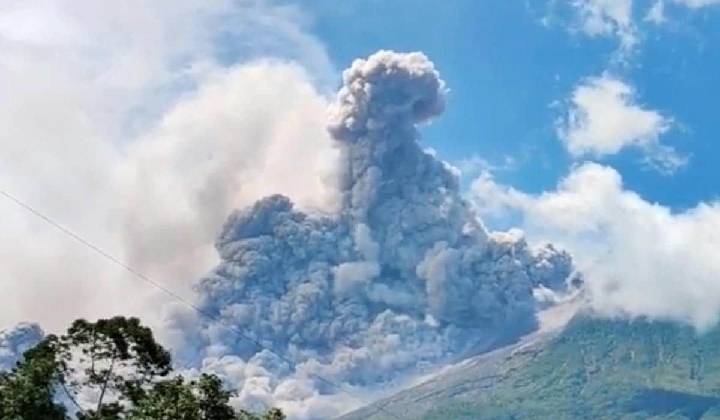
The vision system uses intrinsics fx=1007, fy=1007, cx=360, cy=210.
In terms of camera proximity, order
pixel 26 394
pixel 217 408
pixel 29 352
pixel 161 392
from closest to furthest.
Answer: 1. pixel 217 408
2. pixel 161 392
3. pixel 26 394
4. pixel 29 352

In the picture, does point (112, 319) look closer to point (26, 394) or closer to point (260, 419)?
point (26, 394)

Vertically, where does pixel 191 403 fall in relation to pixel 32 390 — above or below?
below

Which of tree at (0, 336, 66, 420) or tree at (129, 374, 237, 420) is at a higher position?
tree at (0, 336, 66, 420)

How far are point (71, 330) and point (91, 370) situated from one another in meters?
1.66

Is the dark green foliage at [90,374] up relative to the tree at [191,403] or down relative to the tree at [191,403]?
up

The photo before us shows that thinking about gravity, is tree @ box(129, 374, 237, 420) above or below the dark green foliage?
below

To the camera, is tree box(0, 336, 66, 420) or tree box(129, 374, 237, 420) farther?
tree box(0, 336, 66, 420)

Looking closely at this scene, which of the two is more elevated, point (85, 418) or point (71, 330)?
point (71, 330)

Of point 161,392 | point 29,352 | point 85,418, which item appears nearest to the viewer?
point 161,392

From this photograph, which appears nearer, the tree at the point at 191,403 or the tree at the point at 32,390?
the tree at the point at 191,403

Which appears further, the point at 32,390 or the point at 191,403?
the point at 32,390

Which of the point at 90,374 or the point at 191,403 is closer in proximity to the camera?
the point at 191,403

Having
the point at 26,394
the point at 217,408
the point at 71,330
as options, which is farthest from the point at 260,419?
the point at 71,330

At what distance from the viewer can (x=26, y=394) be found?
3198cm
